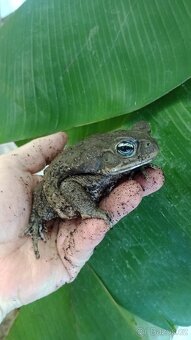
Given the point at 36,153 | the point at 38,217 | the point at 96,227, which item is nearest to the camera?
the point at 96,227

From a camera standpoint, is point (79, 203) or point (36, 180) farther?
point (36, 180)

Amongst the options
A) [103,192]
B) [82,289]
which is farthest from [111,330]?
[103,192]

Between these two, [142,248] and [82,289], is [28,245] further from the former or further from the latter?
[142,248]

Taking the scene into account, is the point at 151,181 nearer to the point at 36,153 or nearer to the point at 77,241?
the point at 77,241

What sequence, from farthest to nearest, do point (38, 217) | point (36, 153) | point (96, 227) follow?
point (36, 153), point (38, 217), point (96, 227)

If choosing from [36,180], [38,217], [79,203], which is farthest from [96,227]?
[36,180]

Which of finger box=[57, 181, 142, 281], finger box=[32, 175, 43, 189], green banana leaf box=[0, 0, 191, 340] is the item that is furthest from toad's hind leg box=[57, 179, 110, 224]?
finger box=[32, 175, 43, 189]
